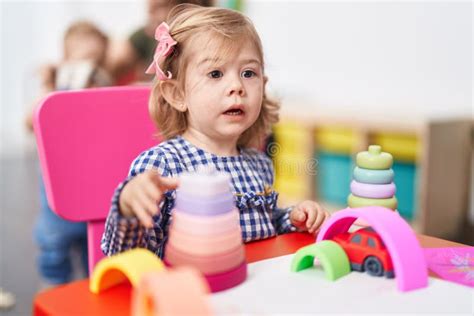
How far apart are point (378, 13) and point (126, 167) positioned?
1.90 meters

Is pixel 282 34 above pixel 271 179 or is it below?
above

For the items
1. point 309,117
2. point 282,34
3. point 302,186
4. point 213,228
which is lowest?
point 302,186

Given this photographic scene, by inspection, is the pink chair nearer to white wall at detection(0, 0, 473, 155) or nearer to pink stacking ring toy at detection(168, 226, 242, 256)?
pink stacking ring toy at detection(168, 226, 242, 256)

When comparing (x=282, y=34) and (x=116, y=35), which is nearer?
(x=282, y=34)

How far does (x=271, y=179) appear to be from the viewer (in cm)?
96

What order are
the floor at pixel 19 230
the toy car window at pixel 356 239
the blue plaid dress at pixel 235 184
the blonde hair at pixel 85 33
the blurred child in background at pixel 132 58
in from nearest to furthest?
the toy car window at pixel 356 239 < the blue plaid dress at pixel 235 184 < the floor at pixel 19 230 < the blonde hair at pixel 85 33 < the blurred child in background at pixel 132 58

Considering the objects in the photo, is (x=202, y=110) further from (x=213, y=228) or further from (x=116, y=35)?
(x=116, y=35)

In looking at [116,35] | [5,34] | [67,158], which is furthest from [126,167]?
[5,34]

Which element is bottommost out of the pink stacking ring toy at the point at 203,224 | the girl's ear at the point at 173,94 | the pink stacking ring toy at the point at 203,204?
the pink stacking ring toy at the point at 203,224

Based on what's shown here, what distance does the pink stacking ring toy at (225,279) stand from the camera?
566 millimetres

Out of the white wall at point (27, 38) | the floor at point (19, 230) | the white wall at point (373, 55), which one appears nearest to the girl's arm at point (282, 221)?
the floor at point (19, 230)

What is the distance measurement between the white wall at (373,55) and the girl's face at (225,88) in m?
1.55

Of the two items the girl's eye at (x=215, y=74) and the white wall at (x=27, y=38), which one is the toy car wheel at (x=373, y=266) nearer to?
the girl's eye at (x=215, y=74)

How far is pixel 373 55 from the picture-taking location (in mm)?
2604
